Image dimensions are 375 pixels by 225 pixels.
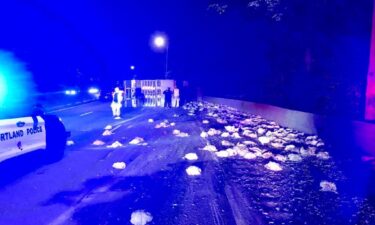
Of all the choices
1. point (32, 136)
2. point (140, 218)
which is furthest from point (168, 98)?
point (140, 218)

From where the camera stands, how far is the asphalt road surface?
4.69 metres

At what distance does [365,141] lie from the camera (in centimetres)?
845

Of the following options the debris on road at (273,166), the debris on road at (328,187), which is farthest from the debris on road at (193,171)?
the debris on road at (328,187)

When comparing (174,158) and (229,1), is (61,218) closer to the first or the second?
(174,158)

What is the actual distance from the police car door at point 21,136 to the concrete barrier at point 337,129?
24.9ft

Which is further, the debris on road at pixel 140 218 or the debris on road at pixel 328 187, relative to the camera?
the debris on road at pixel 328 187

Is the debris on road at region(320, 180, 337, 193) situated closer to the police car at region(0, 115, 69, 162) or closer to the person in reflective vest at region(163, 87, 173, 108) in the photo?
the police car at region(0, 115, 69, 162)

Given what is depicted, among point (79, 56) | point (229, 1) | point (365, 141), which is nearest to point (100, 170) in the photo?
point (365, 141)

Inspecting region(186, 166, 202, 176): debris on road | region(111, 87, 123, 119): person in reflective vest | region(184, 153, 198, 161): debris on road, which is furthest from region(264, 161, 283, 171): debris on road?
region(111, 87, 123, 119): person in reflective vest

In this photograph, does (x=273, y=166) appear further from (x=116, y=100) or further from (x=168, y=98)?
(x=168, y=98)

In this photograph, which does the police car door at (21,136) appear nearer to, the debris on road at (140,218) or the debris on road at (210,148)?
the debris on road at (140,218)

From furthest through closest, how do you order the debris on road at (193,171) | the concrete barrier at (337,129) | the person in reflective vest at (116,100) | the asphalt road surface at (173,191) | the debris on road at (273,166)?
the person in reflective vest at (116,100) < the concrete barrier at (337,129) < the debris on road at (273,166) < the debris on road at (193,171) < the asphalt road surface at (173,191)

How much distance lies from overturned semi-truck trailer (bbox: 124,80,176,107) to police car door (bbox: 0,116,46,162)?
55.8 ft

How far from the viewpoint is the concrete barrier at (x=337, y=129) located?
8422 millimetres
